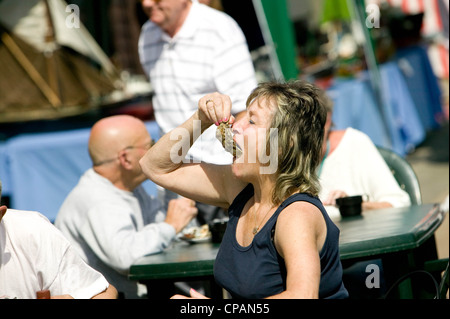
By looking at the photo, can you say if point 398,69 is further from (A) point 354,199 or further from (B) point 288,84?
(B) point 288,84

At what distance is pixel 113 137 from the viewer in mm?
3557

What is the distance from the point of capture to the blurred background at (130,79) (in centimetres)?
590

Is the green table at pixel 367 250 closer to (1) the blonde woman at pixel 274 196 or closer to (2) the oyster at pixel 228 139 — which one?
(1) the blonde woman at pixel 274 196

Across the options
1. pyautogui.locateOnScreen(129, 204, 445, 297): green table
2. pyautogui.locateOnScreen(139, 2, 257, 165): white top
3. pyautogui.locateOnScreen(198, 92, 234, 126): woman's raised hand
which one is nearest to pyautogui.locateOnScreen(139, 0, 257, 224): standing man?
pyautogui.locateOnScreen(139, 2, 257, 165): white top

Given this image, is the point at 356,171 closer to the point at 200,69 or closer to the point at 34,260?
the point at 200,69

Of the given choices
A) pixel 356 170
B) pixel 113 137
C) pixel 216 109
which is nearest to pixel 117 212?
pixel 113 137

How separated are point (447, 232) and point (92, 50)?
3831mm

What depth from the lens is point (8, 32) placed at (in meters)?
6.79

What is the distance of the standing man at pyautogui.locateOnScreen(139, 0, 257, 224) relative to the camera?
3.99 m

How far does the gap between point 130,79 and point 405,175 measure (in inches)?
222

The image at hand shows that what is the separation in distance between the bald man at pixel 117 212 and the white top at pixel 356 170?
0.79m

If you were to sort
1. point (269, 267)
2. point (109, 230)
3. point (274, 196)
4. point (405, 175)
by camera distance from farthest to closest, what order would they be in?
point (405, 175)
point (109, 230)
point (274, 196)
point (269, 267)
